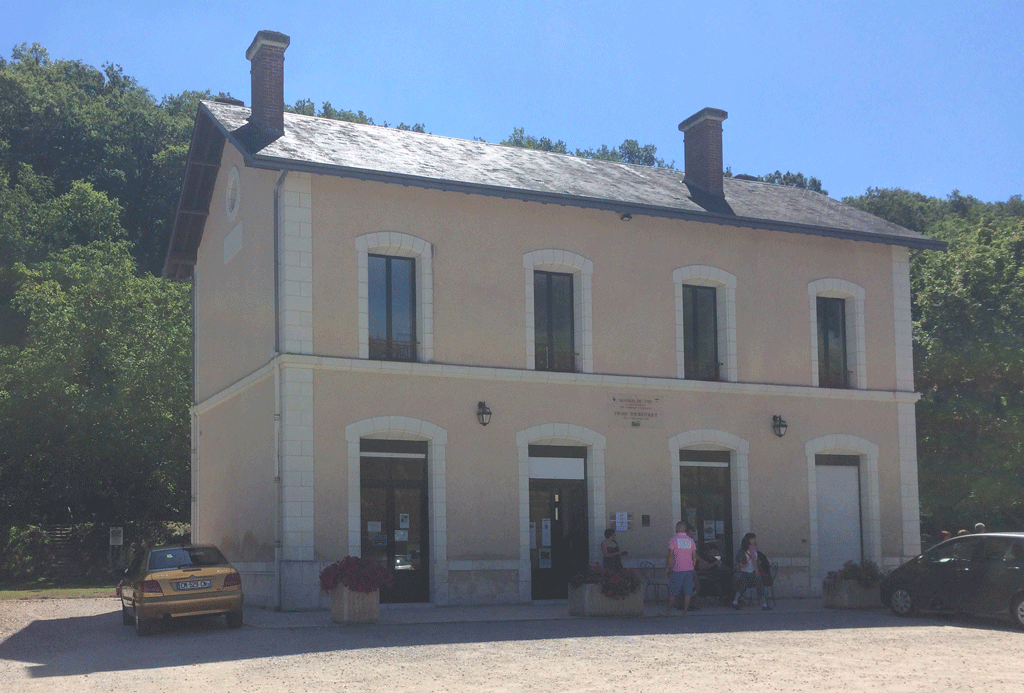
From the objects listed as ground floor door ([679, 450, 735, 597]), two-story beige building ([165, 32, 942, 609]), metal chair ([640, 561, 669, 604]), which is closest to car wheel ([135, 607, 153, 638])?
two-story beige building ([165, 32, 942, 609])

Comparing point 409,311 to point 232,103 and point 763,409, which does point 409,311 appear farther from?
point 763,409

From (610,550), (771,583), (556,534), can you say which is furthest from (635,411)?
(771,583)

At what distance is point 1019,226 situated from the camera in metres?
35.9

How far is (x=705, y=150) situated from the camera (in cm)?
2317

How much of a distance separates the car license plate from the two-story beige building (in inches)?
88.9

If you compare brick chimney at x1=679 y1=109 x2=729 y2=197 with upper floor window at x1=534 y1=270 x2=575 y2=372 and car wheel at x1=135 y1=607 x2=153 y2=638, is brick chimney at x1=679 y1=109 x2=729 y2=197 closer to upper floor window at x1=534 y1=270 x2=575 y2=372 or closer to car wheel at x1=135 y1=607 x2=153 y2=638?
upper floor window at x1=534 y1=270 x2=575 y2=372

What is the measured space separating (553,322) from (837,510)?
7.07 meters

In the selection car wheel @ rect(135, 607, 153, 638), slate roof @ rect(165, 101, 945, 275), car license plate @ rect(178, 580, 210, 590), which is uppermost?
slate roof @ rect(165, 101, 945, 275)

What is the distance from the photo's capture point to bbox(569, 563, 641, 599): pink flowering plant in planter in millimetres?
15867

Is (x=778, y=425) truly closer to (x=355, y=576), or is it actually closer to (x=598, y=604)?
(x=598, y=604)

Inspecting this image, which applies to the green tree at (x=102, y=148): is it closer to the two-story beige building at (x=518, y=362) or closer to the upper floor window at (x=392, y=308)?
the two-story beige building at (x=518, y=362)

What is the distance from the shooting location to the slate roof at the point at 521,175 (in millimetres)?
17828

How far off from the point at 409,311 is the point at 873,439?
1000 centimetres

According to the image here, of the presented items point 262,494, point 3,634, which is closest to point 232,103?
point 262,494
